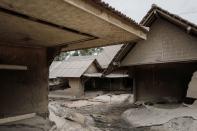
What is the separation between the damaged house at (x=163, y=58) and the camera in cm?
1055

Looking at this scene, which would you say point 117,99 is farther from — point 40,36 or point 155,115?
point 40,36

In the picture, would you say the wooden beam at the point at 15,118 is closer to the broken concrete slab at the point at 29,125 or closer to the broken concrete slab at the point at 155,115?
the broken concrete slab at the point at 29,125

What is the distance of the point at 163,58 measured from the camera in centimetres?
1119

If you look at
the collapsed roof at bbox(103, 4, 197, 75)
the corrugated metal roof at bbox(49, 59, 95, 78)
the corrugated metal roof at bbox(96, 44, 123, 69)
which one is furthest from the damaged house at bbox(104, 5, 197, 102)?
the corrugated metal roof at bbox(49, 59, 95, 78)

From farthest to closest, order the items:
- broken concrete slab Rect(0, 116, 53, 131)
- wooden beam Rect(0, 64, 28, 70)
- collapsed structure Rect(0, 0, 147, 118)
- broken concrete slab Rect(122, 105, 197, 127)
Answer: broken concrete slab Rect(122, 105, 197, 127)
wooden beam Rect(0, 64, 28, 70)
broken concrete slab Rect(0, 116, 53, 131)
collapsed structure Rect(0, 0, 147, 118)

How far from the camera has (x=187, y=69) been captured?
11773mm

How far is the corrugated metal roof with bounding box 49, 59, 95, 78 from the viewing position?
2426cm

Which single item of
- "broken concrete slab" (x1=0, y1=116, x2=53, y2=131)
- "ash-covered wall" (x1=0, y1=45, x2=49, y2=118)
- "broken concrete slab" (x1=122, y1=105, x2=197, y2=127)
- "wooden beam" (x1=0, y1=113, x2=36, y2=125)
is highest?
"ash-covered wall" (x1=0, y1=45, x2=49, y2=118)

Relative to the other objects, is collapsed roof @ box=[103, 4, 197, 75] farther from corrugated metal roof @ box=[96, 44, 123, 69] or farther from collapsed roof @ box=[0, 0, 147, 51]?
corrugated metal roof @ box=[96, 44, 123, 69]

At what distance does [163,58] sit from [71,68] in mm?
15820

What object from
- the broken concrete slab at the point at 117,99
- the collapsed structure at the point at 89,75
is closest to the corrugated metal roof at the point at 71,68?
the collapsed structure at the point at 89,75

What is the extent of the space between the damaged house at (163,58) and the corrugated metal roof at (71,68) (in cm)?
1094

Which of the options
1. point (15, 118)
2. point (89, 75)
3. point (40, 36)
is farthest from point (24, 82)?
point (89, 75)

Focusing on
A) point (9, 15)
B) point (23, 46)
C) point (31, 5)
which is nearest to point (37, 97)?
point (23, 46)
